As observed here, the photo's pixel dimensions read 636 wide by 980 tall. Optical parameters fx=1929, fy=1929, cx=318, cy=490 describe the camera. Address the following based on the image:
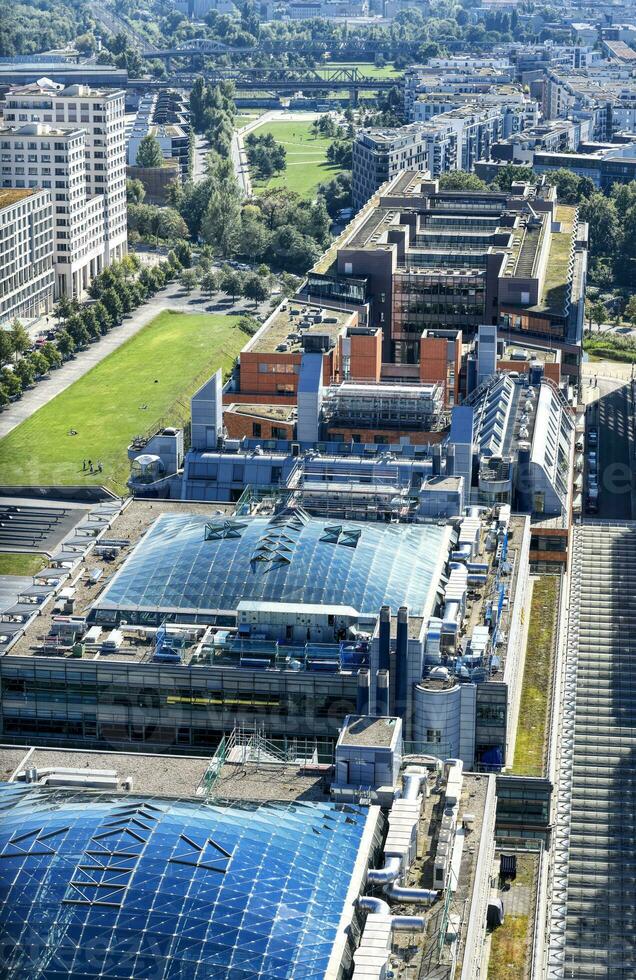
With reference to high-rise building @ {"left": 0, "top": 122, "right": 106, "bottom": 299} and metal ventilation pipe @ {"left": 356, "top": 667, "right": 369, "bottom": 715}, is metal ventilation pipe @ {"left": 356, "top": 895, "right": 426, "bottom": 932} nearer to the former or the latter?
metal ventilation pipe @ {"left": 356, "top": 667, "right": 369, "bottom": 715}

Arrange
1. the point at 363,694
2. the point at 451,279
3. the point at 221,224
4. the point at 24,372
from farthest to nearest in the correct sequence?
the point at 221,224, the point at 24,372, the point at 451,279, the point at 363,694

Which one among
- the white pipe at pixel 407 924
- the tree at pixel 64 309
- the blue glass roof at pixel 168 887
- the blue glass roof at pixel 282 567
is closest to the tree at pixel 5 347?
the tree at pixel 64 309

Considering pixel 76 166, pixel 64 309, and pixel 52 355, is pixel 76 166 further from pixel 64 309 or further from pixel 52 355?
pixel 52 355

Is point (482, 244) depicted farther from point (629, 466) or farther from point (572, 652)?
point (572, 652)

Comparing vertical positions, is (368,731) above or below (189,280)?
above

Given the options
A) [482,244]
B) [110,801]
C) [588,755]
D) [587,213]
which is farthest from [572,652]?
[587,213]

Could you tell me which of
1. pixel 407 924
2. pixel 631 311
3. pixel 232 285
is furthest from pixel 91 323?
pixel 407 924
